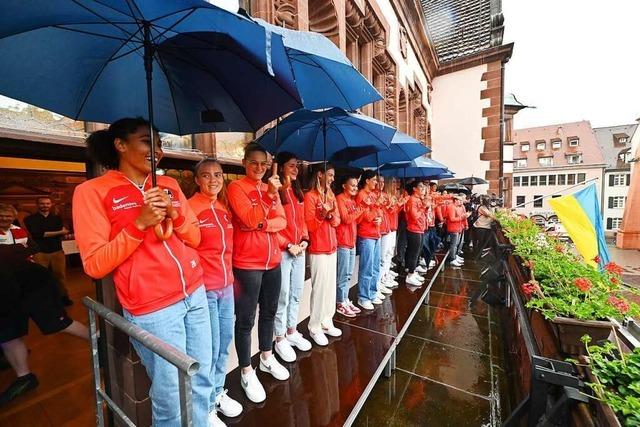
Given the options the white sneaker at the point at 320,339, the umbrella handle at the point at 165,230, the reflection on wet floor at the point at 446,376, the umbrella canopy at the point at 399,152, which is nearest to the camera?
the umbrella handle at the point at 165,230

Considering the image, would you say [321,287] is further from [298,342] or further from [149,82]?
[149,82]

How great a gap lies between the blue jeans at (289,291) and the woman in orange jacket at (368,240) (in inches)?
57.3

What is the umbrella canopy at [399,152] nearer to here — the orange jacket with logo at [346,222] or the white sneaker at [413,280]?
the orange jacket with logo at [346,222]

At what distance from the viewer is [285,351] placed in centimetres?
287

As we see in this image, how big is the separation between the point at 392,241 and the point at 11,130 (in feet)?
15.7

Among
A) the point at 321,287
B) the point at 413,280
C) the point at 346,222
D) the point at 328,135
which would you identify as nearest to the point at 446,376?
the point at 321,287

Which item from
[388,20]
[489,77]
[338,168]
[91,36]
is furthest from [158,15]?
[489,77]

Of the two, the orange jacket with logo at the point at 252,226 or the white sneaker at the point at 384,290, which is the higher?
the orange jacket with logo at the point at 252,226

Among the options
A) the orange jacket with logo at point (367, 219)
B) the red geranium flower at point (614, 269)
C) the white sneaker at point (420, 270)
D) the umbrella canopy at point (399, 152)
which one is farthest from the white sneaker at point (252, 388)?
the white sneaker at point (420, 270)

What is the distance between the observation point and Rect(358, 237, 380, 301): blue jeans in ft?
13.4

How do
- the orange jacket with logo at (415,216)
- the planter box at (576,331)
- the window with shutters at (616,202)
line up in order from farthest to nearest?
the window with shutters at (616,202), the orange jacket with logo at (415,216), the planter box at (576,331)

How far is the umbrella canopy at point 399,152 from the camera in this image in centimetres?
389

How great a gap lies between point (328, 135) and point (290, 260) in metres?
1.76

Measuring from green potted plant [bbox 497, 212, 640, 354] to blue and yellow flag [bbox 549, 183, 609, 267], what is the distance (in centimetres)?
80
